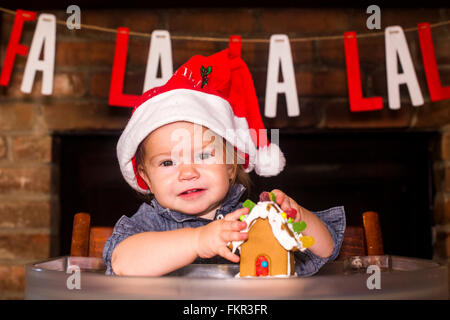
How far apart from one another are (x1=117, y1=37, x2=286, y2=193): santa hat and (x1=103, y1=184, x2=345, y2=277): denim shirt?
2.6 inches

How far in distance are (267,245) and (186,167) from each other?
21 cm

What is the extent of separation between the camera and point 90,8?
3.79ft

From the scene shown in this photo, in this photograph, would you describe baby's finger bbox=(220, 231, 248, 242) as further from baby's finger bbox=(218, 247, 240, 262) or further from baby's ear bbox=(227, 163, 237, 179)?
Result: baby's ear bbox=(227, 163, 237, 179)

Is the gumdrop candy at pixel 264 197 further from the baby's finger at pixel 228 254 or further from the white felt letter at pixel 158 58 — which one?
the white felt letter at pixel 158 58

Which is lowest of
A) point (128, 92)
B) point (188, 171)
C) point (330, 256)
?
point (330, 256)

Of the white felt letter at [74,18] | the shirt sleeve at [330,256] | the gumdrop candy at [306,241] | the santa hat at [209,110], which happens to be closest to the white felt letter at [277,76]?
the santa hat at [209,110]

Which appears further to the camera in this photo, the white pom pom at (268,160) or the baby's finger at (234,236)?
the white pom pom at (268,160)

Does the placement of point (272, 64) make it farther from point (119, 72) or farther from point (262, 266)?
point (262, 266)

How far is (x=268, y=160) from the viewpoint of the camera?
31.8 inches

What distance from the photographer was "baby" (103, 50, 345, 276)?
57 centimetres

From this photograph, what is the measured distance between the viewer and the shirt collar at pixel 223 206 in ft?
2.42

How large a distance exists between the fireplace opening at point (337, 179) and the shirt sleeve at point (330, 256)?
1.56 ft

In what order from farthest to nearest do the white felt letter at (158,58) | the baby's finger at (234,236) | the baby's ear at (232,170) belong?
the white felt letter at (158,58) < the baby's ear at (232,170) < the baby's finger at (234,236)

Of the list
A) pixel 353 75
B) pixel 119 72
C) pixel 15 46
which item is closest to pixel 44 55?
pixel 15 46
